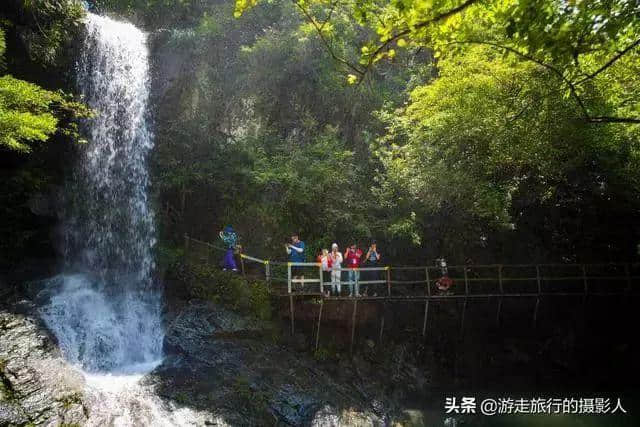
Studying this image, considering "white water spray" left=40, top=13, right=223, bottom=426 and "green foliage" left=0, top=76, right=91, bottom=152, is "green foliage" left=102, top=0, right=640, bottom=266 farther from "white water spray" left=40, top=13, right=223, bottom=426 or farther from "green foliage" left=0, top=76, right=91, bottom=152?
"green foliage" left=0, top=76, right=91, bottom=152

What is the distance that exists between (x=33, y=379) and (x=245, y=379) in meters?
4.14

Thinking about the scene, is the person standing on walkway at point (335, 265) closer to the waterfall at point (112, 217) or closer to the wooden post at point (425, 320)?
the wooden post at point (425, 320)

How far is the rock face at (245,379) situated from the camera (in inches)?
349

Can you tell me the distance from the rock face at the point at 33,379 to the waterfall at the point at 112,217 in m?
1.24

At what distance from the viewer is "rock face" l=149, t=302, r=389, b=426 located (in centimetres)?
886

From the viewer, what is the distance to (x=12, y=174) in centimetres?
1295

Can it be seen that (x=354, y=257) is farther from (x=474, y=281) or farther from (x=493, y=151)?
(x=474, y=281)

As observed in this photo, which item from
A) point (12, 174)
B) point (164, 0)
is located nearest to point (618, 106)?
point (12, 174)

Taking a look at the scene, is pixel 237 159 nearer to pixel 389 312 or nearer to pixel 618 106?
pixel 389 312

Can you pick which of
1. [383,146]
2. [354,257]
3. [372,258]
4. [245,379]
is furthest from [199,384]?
[383,146]

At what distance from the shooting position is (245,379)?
964cm

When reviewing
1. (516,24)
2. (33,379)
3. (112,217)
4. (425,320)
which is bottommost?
(33,379)

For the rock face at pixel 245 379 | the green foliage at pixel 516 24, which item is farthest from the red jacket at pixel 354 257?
the green foliage at pixel 516 24

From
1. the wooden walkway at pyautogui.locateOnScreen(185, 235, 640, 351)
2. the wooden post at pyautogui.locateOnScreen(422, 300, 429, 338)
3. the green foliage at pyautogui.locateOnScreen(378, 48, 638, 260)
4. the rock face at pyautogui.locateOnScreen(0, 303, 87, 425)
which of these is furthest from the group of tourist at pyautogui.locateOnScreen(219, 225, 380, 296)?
the rock face at pyautogui.locateOnScreen(0, 303, 87, 425)
